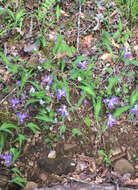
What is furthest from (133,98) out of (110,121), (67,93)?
(67,93)

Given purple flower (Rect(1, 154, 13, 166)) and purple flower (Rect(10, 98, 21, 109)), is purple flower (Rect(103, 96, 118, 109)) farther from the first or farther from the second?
purple flower (Rect(1, 154, 13, 166))

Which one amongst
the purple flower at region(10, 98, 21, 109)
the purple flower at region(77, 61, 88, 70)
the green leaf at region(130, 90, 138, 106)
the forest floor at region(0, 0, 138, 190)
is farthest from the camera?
A: the purple flower at region(77, 61, 88, 70)

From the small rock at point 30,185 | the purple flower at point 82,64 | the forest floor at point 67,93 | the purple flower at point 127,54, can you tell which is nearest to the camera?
the small rock at point 30,185

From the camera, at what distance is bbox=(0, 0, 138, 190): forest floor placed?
2146 millimetres

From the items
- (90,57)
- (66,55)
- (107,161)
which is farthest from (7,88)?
(107,161)

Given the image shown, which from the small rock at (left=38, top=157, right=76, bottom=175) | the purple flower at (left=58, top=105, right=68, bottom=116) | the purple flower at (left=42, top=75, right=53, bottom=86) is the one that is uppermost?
the purple flower at (left=42, top=75, right=53, bottom=86)

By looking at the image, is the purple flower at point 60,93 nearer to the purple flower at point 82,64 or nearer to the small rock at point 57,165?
the purple flower at point 82,64

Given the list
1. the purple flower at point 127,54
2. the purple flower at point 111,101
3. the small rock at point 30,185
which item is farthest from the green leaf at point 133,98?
the small rock at point 30,185

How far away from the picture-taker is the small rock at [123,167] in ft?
7.14

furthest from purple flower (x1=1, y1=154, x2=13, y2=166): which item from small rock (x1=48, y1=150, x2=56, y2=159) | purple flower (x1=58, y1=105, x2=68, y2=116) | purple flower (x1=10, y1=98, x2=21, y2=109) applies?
purple flower (x1=58, y1=105, x2=68, y2=116)

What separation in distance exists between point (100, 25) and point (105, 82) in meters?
0.75

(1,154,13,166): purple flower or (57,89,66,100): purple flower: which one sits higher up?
(57,89,66,100): purple flower

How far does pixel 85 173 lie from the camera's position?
2154 mm

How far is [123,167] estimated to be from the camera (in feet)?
7.18
